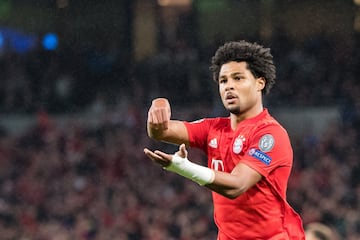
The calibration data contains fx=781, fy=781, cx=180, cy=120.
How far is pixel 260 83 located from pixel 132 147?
9.54m

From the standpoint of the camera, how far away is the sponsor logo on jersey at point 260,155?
15.5 feet

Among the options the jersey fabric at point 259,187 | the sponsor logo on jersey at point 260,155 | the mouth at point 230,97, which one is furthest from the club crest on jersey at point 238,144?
the mouth at point 230,97

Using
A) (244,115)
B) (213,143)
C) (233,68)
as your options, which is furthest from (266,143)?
(233,68)

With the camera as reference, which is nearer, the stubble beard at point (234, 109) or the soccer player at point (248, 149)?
the soccer player at point (248, 149)

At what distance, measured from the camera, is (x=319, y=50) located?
15.5 m

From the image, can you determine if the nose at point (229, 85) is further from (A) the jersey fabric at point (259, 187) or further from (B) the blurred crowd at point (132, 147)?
(B) the blurred crowd at point (132, 147)

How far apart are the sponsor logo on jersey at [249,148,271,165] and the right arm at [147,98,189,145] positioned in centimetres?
56

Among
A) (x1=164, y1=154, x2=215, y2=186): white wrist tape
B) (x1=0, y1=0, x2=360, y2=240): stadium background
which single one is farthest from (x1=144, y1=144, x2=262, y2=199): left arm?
(x1=0, y1=0, x2=360, y2=240): stadium background

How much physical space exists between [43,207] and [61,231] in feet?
3.22

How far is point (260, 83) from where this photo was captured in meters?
5.07

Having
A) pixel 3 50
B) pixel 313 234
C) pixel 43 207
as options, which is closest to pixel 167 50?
pixel 3 50

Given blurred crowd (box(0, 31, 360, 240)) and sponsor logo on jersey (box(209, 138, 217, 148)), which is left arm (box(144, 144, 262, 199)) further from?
blurred crowd (box(0, 31, 360, 240))

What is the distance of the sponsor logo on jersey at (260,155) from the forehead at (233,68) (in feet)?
1.82

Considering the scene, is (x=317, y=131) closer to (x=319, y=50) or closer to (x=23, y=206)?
(x=319, y=50)
